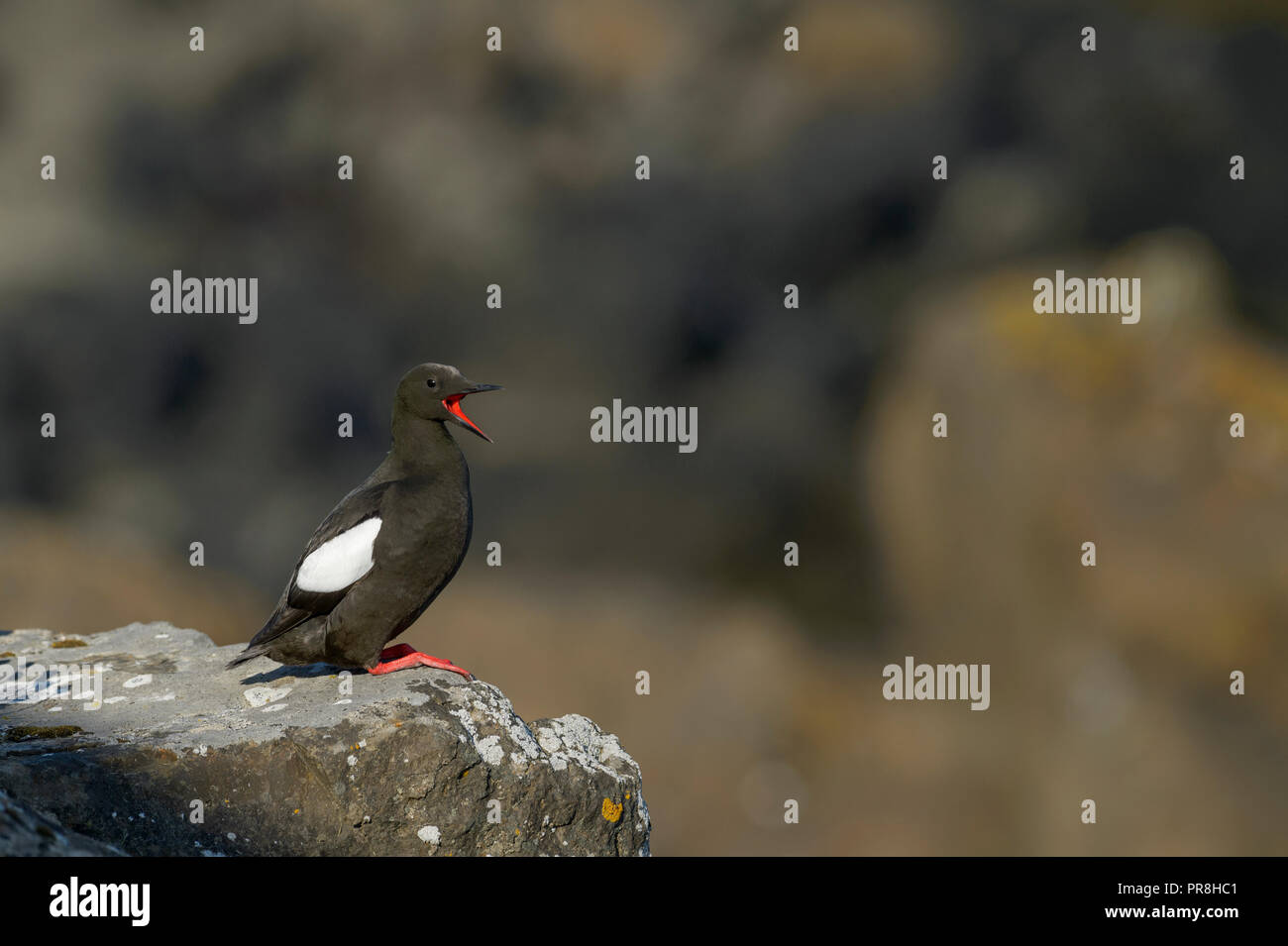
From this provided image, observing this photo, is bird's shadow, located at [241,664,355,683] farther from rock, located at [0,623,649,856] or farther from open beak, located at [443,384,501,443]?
open beak, located at [443,384,501,443]

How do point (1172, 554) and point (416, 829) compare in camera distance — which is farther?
point (1172, 554)

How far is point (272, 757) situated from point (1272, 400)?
17.2 m

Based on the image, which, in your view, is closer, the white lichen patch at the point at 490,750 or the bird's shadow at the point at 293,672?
the white lichen patch at the point at 490,750

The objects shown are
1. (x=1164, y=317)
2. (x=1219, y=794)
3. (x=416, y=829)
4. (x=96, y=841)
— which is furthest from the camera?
(x=1164, y=317)

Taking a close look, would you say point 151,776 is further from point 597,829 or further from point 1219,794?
point 1219,794

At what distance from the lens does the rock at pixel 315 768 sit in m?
5.21

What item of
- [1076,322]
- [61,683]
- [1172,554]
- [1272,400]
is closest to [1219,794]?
[1172,554]

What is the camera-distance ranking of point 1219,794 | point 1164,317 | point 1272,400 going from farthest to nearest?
point 1164,317 < point 1272,400 < point 1219,794

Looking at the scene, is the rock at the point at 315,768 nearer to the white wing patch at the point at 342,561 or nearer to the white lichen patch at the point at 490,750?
the white lichen patch at the point at 490,750

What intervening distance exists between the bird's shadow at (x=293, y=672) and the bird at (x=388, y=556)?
0.60 ft

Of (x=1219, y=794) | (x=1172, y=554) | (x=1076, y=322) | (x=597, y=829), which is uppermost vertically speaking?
(x=1076, y=322)

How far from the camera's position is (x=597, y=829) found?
6.24 metres

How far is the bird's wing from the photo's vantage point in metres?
6.52

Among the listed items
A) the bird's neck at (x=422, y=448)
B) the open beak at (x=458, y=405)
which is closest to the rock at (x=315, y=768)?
the bird's neck at (x=422, y=448)
